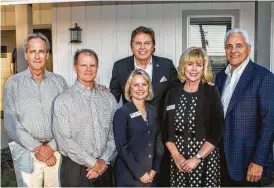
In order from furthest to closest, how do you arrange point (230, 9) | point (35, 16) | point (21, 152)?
1. point (35, 16)
2. point (230, 9)
3. point (21, 152)

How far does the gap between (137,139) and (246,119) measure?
0.94 m

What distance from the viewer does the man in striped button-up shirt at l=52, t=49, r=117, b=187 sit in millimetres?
3109

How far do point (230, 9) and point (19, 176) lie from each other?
427 centimetres

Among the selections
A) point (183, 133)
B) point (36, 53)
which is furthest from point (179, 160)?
point (36, 53)

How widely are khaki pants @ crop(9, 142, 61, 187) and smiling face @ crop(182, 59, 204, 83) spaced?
4.52 feet

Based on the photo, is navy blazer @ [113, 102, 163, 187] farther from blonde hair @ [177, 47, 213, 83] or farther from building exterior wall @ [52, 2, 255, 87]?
building exterior wall @ [52, 2, 255, 87]

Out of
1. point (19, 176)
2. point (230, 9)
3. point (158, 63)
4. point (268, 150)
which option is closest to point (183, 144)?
point (268, 150)

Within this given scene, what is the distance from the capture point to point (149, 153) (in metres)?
3.25

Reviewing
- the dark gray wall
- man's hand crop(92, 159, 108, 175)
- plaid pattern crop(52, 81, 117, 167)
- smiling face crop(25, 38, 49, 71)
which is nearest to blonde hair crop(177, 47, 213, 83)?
plaid pattern crop(52, 81, 117, 167)

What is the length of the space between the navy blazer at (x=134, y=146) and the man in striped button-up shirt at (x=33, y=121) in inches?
24.0

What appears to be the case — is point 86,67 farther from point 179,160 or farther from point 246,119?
point 246,119

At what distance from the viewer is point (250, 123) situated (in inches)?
126

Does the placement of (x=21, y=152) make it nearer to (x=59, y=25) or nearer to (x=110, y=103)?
(x=110, y=103)

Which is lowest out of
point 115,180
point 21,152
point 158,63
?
point 115,180
